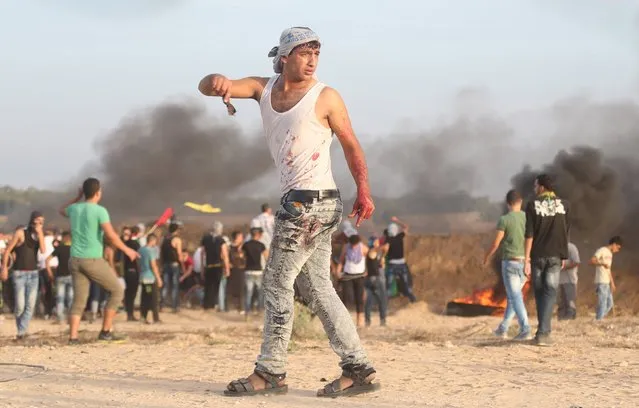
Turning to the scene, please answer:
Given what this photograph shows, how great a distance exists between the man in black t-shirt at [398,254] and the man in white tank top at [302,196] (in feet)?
46.7

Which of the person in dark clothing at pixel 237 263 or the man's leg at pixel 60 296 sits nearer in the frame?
the man's leg at pixel 60 296

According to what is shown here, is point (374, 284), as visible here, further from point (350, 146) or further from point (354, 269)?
point (350, 146)

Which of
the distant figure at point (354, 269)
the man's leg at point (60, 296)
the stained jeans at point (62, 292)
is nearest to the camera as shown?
the distant figure at point (354, 269)

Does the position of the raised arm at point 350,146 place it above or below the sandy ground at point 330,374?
above

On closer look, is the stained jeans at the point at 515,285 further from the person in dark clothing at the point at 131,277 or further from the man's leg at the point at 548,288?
the person in dark clothing at the point at 131,277

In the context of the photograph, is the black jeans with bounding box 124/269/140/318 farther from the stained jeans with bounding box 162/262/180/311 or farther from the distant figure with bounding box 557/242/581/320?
the distant figure with bounding box 557/242/581/320

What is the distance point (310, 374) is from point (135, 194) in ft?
101

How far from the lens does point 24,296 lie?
14539 millimetres

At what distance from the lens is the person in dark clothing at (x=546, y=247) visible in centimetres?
1185

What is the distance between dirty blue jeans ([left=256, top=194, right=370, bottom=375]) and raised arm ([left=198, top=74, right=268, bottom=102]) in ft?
2.34

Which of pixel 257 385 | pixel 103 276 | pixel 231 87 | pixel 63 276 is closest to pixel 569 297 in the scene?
pixel 63 276

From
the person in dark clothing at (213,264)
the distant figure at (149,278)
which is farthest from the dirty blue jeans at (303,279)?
the person in dark clothing at (213,264)

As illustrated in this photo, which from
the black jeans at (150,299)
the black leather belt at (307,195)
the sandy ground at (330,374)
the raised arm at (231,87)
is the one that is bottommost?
the sandy ground at (330,374)

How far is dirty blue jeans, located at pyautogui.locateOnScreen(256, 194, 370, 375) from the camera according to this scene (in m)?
7.12
